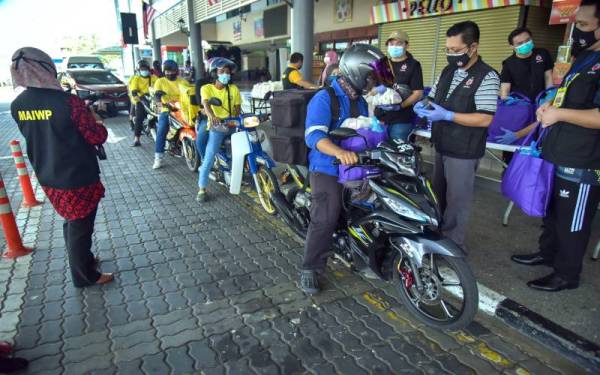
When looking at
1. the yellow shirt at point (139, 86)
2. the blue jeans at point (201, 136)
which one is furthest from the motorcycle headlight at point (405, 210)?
the yellow shirt at point (139, 86)

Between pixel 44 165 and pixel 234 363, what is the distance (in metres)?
2.10

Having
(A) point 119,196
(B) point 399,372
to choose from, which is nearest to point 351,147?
(B) point 399,372

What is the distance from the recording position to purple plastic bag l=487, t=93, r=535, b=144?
4488 millimetres

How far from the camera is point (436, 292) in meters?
2.79

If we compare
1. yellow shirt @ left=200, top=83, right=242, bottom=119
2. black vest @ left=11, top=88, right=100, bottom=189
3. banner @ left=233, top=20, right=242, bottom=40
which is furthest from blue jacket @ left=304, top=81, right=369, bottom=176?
banner @ left=233, top=20, right=242, bottom=40

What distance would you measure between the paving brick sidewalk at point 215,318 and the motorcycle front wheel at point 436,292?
0.37ft

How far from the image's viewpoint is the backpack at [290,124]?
10.0 feet

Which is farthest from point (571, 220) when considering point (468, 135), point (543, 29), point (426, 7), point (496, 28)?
point (426, 7)

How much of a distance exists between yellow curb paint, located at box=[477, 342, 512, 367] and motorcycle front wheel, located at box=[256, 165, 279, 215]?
2770 mm

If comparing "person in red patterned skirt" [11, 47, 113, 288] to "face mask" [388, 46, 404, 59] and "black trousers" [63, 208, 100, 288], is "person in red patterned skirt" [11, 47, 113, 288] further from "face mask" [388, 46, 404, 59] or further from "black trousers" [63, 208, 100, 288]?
"face mask" [388, 46, 404, 59]

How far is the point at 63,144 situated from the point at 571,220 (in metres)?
3.93

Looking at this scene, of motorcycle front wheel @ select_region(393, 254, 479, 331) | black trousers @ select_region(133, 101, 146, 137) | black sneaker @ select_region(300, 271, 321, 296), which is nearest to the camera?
motorcycle front wheel @ select_region(393, 254, 479, 331)

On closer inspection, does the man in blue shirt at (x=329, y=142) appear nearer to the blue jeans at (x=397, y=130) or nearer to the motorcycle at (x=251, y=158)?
the motorcycle at (x=251, y=158)

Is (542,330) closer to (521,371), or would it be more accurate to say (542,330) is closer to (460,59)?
(521,371)
